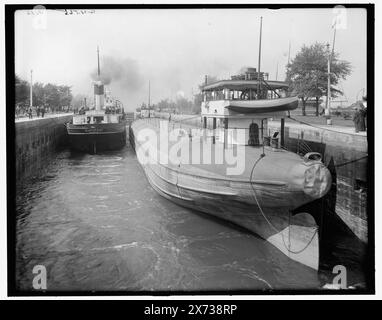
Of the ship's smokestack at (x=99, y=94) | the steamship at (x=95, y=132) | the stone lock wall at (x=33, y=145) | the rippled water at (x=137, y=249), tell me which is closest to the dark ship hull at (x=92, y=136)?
the steamship at (x=95, y=132)

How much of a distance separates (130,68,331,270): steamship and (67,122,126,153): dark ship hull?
1741cm

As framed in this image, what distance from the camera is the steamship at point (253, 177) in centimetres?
1143

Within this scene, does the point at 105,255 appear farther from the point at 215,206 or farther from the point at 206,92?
the point at 206,92

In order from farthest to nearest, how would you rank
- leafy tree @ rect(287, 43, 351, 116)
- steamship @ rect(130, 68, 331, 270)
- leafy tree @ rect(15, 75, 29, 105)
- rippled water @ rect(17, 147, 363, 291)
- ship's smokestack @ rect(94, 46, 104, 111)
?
ship's smokestack @ rect(94, 46, 104, 111), leafy tree @ rect(287, 43, 351, 116), leafy tree @ rect(15, 75, 29, 105), steamship @ rect(130, 68, 331, 270), rippled water @ rect(17, 147, 363, 291)

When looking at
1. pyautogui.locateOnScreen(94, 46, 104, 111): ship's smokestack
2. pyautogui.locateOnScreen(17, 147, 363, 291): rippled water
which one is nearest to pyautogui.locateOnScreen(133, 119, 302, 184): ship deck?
pyautogui.locateOnScreen(17, 147, 363, 291): rippled water

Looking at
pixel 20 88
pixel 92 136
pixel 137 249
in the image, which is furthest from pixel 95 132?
pixel 137 249

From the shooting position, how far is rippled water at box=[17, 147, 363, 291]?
10.8 metres

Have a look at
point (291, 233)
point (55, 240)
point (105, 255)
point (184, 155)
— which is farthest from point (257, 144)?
point (55, 240)

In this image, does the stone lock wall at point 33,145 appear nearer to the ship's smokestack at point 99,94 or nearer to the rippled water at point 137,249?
the rippled water at point 137,249

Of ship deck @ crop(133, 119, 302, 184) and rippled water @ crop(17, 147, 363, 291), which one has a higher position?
ship deck @ crop(133, 119, 302, 184)

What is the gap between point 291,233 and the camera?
39.0ft

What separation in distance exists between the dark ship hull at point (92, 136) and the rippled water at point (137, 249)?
14316 millimetres

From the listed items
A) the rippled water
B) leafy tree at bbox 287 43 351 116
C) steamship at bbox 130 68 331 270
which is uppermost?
leafy tree at bbox 287 43 351 116

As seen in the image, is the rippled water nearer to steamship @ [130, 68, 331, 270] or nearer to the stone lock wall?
steamship @ [130, 68, 331, 270]
